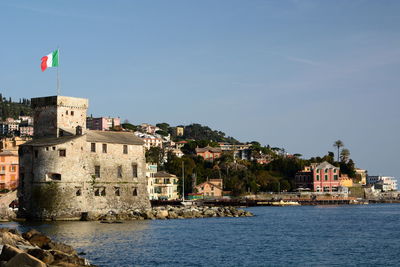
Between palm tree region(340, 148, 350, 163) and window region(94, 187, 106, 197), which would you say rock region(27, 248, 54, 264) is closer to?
window region(94, 187, 106, 197)

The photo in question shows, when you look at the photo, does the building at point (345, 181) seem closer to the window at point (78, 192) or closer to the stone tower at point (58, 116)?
the stone tower at point (58, 116)

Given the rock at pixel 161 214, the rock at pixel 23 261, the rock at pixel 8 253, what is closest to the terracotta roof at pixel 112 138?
the rock at pixel 161 214

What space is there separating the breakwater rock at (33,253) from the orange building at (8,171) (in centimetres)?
6330

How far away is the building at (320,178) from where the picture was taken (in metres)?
138

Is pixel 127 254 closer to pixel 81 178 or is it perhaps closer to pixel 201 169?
pixel 81 178

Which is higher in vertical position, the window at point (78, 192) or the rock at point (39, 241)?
the window at point (78, 192)

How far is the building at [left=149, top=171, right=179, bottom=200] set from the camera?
110 meters

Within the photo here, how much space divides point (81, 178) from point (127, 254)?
958 inches

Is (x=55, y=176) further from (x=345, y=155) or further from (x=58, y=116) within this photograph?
(x=345, y=155)

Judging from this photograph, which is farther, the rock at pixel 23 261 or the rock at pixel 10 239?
the rock at pixel 10 239

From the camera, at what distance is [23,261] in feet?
75.9

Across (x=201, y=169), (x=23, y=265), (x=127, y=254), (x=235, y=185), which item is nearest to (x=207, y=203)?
(x=235, y=185)

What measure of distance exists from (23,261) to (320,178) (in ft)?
394

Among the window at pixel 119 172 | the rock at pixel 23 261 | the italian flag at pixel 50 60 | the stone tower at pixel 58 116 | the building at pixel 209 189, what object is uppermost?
the italian flag at pixel 50 60
